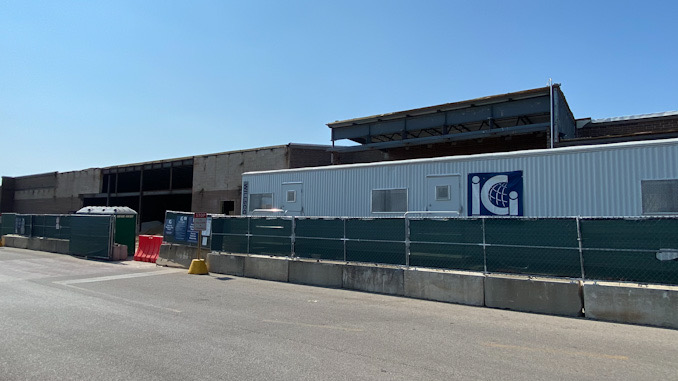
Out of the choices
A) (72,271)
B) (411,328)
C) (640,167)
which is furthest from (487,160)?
(72,271)

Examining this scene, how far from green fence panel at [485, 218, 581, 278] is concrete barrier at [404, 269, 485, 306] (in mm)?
535

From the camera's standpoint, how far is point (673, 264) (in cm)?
808

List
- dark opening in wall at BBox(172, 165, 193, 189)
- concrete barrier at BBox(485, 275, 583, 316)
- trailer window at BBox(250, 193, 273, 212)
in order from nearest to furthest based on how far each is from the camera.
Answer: concrete barrier at BBox(485, 275, 583, 316)
trailer window at BBox(250, 193, 273, 212)
dark opening in wall at BBox(172, 165, 193, 189)

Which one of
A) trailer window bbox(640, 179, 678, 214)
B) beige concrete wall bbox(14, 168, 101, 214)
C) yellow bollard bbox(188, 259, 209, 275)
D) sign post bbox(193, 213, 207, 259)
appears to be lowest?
yellow bollard bbox(188, 259, 209, 275)

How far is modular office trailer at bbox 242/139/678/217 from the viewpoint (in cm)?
1091

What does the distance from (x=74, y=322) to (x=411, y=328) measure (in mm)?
5653

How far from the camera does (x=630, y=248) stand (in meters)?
8.48

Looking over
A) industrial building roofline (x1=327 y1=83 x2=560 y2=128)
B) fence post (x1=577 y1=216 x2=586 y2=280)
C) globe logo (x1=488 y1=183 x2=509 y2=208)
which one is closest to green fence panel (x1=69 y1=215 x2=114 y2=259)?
industrial building roofline (x1=327 y1=83 x2=560 y2=128)

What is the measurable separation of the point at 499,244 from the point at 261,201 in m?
10.5

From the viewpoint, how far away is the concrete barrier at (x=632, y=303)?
789 cm

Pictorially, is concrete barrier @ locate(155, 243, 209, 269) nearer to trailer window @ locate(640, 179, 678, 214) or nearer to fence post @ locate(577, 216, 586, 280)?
fence post @ locate(577, 216, 586, 280)

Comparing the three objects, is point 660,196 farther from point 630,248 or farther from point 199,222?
point 199,222

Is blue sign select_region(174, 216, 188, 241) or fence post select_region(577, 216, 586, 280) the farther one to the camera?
blue sign select_region(174, 216, 188, 241)

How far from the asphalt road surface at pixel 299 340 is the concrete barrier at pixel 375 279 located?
49cm
